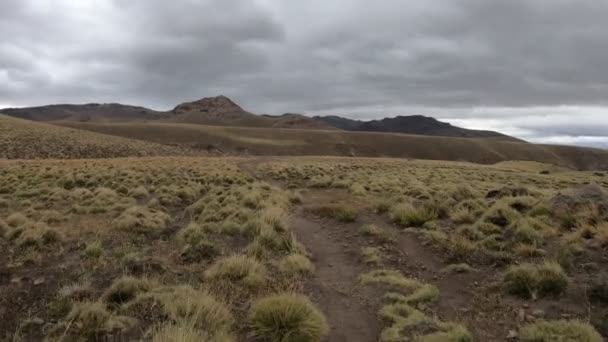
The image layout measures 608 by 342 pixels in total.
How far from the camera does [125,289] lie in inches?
250

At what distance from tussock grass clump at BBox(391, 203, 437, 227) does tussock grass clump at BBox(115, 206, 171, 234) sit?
707 cm

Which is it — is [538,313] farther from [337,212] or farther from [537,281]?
[337,212]

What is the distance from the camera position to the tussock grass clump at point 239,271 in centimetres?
718

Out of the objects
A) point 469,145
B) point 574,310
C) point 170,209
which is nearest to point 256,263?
point 574,310

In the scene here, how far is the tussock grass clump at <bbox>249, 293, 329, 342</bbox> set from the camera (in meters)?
5.16

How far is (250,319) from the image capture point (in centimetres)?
556

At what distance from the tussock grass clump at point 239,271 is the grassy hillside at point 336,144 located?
100239 mm

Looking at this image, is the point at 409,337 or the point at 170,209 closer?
the point at 409,337

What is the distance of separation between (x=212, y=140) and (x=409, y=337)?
121 m

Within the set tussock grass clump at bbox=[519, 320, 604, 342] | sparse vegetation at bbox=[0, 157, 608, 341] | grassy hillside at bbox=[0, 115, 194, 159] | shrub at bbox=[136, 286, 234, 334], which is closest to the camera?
tussock grass clump at bbox=[519, 320, 604, 342]

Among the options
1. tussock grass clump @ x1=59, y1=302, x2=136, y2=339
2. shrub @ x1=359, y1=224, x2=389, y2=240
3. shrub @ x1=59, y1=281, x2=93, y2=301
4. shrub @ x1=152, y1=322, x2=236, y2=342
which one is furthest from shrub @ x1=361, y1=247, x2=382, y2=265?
shrub @ x1=59, y1=281, x2=93, y2=301

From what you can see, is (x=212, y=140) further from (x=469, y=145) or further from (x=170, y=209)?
(x=170, y=209)

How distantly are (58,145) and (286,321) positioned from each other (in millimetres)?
57275

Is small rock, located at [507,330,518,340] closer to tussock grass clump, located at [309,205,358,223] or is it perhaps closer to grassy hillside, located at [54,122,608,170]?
tussock grass clump, located at [309,205,358,223]
